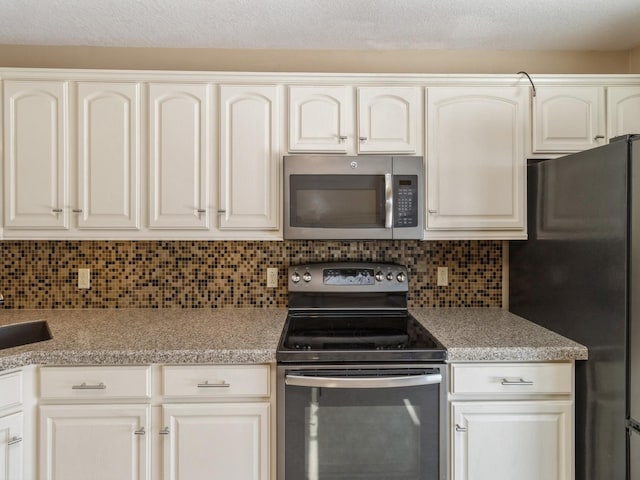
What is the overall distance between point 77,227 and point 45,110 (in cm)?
Result: 58

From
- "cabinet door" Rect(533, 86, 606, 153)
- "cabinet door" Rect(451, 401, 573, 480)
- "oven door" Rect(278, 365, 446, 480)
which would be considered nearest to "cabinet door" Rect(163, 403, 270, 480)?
"oven door" Rect(278, 365, 446, 480)

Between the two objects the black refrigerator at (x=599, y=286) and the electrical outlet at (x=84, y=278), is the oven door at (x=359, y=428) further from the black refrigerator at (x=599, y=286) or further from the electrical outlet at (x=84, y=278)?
the electrical outlet at (x=84, y=278)

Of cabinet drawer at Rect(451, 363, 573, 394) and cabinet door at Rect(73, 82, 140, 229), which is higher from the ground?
cabinet door at Rect(73, 82, 140, 229)

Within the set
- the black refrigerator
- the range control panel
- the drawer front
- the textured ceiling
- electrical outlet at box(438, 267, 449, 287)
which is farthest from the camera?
electrical outlet at box(438, 267, 449, 287)

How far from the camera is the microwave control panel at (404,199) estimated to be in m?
2.01

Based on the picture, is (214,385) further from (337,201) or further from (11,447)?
(337,201)

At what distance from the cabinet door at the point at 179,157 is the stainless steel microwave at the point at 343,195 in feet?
1.43

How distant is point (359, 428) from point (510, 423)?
0.61 metres

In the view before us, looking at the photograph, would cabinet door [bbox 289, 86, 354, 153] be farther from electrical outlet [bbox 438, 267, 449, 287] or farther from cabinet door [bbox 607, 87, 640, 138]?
cabinet door [bbox 607, 87, 640, 138]

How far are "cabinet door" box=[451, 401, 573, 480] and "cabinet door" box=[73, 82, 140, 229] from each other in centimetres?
175

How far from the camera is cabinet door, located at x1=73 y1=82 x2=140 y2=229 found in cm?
200

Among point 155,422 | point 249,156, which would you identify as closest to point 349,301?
point 249,156

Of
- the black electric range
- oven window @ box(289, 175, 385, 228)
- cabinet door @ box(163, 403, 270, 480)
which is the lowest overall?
cabinet door @ box(163, 403, 270, 480)

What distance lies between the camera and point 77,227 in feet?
6.61
